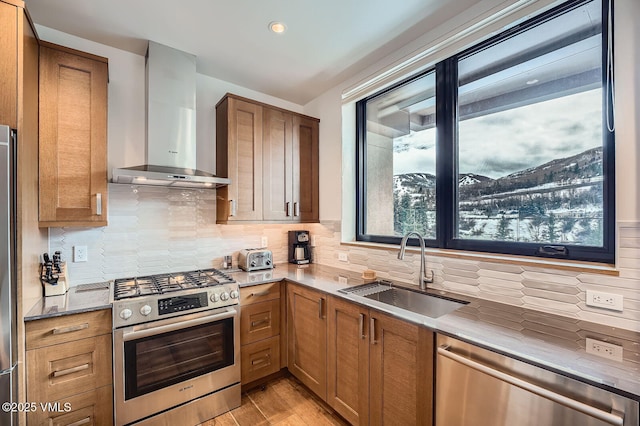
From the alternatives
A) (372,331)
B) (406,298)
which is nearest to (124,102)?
(372,331)

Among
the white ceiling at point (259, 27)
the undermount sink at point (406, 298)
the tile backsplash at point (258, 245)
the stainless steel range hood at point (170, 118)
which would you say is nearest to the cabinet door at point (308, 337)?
the undermount sink at point (406, 298)

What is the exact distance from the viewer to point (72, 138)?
1.82m

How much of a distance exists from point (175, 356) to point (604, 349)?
2.24 m

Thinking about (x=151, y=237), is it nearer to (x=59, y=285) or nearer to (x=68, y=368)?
(x=59, y=285)

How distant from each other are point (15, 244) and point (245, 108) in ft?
5.87

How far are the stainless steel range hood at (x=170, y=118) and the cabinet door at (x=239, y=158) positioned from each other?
0.22 meters

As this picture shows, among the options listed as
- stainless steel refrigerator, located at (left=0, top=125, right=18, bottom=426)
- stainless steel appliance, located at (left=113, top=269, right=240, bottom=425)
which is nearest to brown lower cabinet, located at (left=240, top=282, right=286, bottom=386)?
stainless steel appliance, located at (left=113, top=269, right=240, bottom=425)

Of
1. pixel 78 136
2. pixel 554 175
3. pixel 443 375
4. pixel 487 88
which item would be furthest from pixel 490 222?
pixel 78 136

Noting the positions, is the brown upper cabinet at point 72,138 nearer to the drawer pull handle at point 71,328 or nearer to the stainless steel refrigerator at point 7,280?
the stainless steel refrigerator at point 7,280

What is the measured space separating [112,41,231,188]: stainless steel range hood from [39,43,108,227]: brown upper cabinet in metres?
0.22

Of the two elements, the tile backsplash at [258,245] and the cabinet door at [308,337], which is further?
the cabinet door at [308,337]

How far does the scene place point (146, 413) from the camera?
175 centimetres

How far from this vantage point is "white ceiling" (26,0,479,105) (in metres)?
1.72

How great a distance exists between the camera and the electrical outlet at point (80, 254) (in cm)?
204
